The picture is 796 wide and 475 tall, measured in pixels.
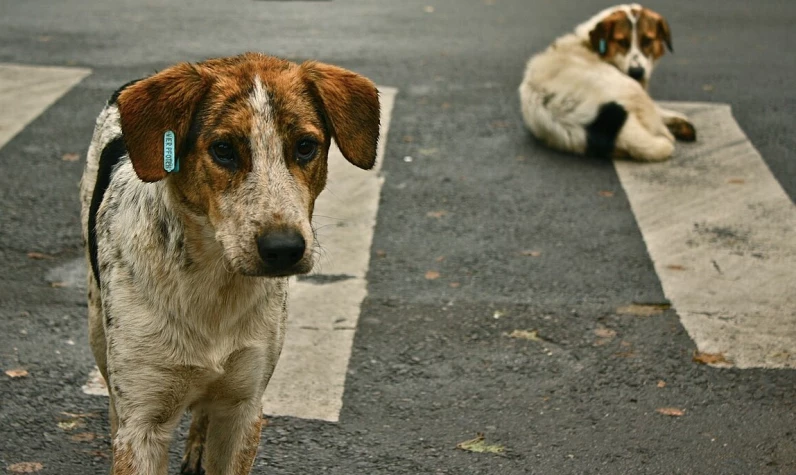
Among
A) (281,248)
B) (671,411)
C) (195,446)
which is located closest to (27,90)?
(195,446)

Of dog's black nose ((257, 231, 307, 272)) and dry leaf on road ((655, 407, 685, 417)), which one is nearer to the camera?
dog's black nose ((257, 231, 307, 272))

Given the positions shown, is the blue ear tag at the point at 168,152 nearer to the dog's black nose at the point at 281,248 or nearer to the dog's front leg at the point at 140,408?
the dog's black nose at the point at 281,248

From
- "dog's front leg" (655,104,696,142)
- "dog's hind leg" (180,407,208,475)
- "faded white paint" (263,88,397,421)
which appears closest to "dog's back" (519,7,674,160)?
"dog's front leg" (655,104,696,142)

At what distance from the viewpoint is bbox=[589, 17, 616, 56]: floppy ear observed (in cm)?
1023

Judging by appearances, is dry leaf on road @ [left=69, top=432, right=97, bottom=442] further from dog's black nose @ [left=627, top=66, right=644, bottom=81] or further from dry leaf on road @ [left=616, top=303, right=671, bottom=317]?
dog's black nose @ [left=627, top=66, right=644, bottom=81]

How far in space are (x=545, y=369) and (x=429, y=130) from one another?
157 inches

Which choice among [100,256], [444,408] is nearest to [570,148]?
[444,408]

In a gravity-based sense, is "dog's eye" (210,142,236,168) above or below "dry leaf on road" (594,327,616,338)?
above

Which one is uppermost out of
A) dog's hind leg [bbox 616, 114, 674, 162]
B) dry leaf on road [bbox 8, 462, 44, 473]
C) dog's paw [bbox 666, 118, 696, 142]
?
dry leaf on road [bbox 8, 462, 44, 473]

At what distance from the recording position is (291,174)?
13.1ft

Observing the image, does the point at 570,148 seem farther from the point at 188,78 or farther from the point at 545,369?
the point at 188,78

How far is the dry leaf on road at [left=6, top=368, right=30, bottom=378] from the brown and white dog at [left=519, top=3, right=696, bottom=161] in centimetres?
481

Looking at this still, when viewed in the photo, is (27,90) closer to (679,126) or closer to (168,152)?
(679,126)

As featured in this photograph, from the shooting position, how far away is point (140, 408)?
422 cm
